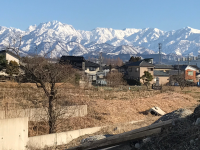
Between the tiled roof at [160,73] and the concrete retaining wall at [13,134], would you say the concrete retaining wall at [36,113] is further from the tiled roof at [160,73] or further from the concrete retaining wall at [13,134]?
the tiled roof at [160,73]

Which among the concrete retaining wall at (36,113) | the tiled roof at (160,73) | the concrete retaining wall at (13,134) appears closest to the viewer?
Answer: the concrete retaining wall at (13,134)

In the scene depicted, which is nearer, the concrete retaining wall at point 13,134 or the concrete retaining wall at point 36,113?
the concrete retaining wall at point 13,134

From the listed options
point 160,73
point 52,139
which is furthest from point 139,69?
point 52,139

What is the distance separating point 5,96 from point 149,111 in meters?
7.68

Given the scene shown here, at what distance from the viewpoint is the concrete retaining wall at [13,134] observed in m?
6.09

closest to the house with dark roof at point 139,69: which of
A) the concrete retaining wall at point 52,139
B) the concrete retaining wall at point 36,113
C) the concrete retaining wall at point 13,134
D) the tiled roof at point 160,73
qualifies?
the tiled roof at point 160,73

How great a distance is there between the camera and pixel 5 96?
12328 mm

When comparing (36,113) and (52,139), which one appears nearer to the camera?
(52,139)

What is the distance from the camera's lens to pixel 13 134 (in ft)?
20.4

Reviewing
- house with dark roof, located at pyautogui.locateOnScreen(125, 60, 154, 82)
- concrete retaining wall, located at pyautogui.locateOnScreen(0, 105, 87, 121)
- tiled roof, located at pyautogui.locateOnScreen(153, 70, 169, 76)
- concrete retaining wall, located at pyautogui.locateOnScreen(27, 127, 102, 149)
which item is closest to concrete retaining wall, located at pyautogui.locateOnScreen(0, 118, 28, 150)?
concrete retaining wall, located at pyautogui.locateOnScreen(27, 127, 102, 149)

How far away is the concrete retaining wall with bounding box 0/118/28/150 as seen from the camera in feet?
20.0

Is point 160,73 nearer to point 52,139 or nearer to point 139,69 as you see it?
point 139,69

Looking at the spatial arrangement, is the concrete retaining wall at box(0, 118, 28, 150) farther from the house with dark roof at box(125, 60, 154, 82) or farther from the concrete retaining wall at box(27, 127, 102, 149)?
the house with dark roof at box(125, 60, 154, 82)

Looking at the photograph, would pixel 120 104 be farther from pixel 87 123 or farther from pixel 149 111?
pixel 87 123
